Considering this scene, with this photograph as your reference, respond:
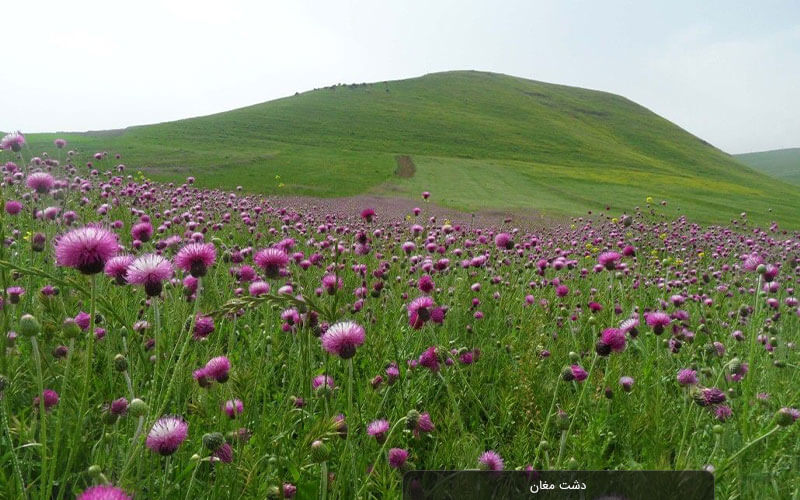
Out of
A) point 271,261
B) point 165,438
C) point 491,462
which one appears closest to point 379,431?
point 491,462

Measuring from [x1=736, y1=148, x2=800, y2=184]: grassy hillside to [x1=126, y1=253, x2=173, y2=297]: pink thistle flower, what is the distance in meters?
165

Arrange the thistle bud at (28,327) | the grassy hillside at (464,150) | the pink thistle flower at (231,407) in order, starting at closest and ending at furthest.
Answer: the thistle bud at (28,327) → the pink thistle flower at (231,407) → the grassy hillside at (464,150)

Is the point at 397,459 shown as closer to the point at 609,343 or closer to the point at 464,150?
the point at 609,343

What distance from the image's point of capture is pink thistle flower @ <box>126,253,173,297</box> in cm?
165

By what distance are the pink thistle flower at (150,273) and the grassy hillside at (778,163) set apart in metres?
165

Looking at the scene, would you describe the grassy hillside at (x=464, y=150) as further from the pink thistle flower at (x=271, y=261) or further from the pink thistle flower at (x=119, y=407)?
the pink thistle flower at (x=119, y=407)

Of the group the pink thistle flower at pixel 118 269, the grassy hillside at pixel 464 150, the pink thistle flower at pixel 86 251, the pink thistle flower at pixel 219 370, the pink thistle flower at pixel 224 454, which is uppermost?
the grassy hillside at pixel 464 150

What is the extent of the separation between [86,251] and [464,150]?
5735cm

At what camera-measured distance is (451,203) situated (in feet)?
79.6

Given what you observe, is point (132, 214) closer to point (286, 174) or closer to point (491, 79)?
point (286, 174)

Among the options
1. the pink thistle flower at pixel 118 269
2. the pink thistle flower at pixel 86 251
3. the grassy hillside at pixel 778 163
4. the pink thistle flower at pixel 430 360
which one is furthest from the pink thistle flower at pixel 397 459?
the grassy hillside at pixel 778 163

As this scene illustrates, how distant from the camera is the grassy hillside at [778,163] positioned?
145788mm

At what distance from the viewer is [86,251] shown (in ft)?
4.48

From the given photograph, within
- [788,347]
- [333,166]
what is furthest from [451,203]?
[788,347]
